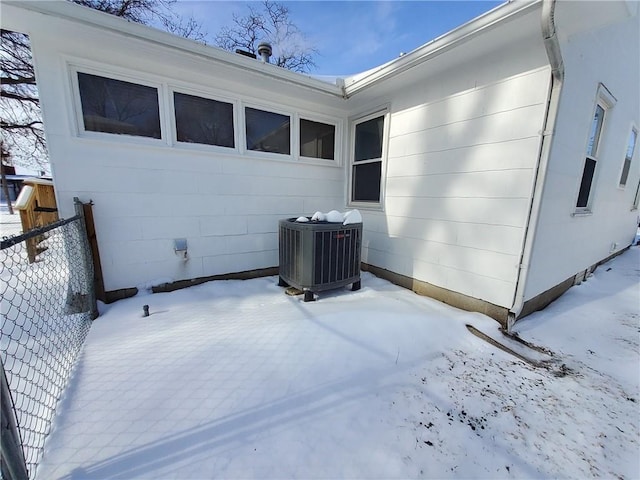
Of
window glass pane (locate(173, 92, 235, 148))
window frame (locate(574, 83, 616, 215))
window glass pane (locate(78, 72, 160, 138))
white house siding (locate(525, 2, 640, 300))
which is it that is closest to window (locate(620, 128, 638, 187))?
white house siding (locate(525, 2, 640, 300))

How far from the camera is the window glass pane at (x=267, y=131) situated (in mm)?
3605

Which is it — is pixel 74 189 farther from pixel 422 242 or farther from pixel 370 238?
pixel 422 242

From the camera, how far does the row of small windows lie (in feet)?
9.06

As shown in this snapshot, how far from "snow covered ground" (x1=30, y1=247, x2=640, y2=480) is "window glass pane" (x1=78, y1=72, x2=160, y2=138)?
204 centimetres

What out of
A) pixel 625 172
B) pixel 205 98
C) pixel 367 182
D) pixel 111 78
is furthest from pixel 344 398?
pixel 625 172

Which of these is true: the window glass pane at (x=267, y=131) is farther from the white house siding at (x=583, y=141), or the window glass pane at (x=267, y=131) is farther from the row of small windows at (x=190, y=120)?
the white house siding at (x=583, y=141)

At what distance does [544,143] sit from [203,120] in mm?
Result: 3677

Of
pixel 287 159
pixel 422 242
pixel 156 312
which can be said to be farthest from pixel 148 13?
A: pixel 422 242

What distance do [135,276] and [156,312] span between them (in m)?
0.70

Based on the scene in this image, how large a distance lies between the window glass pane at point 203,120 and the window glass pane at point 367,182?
6.61 ft

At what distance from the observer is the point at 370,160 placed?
4055 millimetres

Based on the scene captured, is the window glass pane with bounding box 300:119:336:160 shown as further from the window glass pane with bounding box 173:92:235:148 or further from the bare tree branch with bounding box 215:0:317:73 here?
the bare tree branch with bounding box 215:0:317:73

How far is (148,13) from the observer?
6750mm

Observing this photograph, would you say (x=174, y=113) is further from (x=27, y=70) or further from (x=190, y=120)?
(x=27, y=70)
